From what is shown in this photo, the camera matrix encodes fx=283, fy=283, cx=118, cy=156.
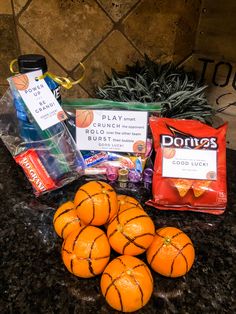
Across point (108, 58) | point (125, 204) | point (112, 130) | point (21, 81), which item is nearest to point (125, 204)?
point (125, 204)

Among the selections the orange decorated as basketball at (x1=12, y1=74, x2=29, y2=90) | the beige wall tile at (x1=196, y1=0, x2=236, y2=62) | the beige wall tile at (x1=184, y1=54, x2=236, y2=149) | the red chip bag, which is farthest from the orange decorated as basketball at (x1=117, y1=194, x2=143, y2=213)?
the beige wall tile at (x1=196, y1=0, x2=236, y2=62)

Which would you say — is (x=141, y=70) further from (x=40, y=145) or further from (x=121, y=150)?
(x=40, y=145)

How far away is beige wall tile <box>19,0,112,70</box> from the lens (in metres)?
0.86

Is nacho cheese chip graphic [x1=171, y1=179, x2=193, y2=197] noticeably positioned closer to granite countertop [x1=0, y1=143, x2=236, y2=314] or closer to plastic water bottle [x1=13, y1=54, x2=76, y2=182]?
granite countertop [x1=0, y1=143, x2=236, y2=314]

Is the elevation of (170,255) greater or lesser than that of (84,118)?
lesser

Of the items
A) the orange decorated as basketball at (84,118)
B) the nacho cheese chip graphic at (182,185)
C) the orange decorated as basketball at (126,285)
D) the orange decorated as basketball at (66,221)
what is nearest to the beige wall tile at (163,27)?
the orange decorated as basketball at (84,118)

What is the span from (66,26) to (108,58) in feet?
0.54

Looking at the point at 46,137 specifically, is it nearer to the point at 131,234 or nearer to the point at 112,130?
the point at 112,130

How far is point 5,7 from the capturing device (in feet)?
2.81

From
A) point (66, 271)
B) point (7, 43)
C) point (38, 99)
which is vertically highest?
point (7, 43)

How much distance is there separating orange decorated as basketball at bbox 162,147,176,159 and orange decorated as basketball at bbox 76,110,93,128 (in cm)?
20

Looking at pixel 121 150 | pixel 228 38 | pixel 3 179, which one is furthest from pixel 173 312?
pixel 228 38

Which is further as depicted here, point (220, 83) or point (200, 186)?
point (220, 83)

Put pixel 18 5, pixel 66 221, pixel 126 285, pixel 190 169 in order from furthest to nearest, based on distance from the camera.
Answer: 1. pixel 18 5
2. pixel 190 169
3. pixel 66 221
4. pixel 126 285
